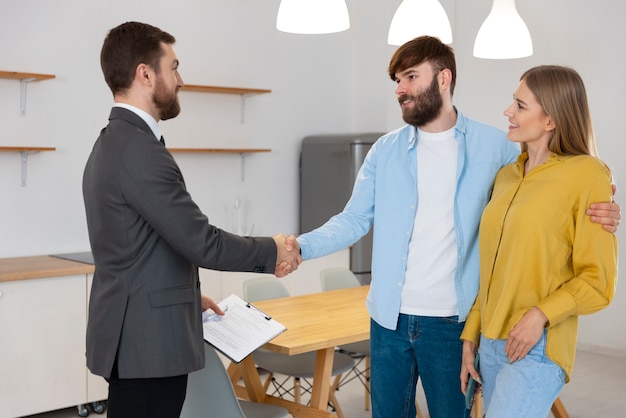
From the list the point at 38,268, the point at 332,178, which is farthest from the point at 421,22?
the point at 38,268

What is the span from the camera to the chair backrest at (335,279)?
475 centimetres

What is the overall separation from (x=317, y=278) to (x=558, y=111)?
12.4 feet

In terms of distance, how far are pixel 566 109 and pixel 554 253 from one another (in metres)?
0.40

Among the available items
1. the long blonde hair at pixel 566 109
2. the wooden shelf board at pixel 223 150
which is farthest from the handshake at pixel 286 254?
the wooden shelf board at pixel 223 150

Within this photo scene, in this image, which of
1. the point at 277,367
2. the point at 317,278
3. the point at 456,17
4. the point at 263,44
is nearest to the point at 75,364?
the point at 277,367

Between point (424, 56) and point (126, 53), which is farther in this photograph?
point (424, 56)

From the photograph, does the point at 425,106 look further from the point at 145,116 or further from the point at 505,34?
the point at 505,34

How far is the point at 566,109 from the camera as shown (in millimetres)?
2236

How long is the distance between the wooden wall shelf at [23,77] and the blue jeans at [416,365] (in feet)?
10.2

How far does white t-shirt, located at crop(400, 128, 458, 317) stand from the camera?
2.48 m

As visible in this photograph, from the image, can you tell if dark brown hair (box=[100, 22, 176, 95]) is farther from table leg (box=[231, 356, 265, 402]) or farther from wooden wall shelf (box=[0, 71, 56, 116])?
wooden wall shelf (box=[0, 71, 56, 116])

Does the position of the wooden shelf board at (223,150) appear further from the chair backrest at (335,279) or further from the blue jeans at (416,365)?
the blue jeans at (416,365)

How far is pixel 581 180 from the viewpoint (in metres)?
2.17

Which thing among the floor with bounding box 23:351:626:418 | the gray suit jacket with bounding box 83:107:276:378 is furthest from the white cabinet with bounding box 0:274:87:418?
the gray suit jacket with bounding box 83:107:276:378
